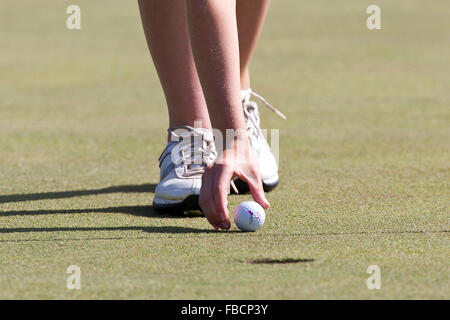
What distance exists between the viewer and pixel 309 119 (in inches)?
226

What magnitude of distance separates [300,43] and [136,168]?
20.6 feet

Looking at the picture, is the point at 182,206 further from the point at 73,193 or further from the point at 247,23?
the point at 247,23

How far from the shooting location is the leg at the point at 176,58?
3422 millimetres

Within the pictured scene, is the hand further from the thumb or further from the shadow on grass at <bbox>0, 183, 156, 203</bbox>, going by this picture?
the shadow on grass at <bbox>0, 183, 156, 203</bbox>

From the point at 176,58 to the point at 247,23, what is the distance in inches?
20.8

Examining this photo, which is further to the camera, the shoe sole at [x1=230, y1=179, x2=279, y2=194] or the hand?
the shoe sole at [x1=230, y1=179, x2=279, y2=194]

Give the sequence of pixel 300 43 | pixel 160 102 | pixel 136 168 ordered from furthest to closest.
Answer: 1. pixel 300 43
2. pixel 160 102
3. pixel 136 168

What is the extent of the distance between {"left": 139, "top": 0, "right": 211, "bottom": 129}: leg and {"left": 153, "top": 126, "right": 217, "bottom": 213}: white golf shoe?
0.07 m

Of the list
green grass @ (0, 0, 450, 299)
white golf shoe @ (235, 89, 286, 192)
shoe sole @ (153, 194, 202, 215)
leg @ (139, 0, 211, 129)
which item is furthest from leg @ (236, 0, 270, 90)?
shoe sole @ (153, 194, 202, 215)

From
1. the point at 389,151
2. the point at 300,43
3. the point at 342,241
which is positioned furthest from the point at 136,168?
the point at 300,43

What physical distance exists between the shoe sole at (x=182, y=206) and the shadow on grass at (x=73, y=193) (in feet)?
1.65

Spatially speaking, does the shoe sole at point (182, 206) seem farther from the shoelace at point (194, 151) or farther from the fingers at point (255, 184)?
the fingers at point (255, 184)

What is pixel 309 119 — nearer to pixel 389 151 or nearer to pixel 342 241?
pixel 389 151

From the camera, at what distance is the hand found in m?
2.79
